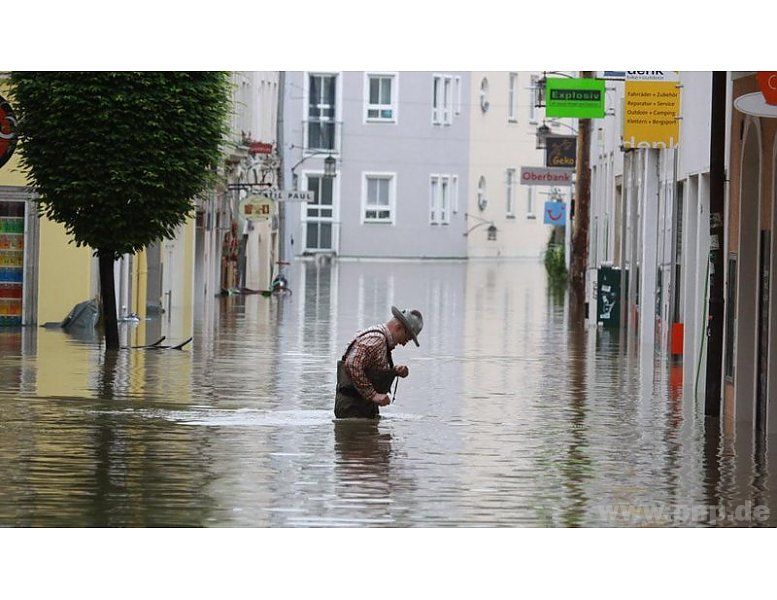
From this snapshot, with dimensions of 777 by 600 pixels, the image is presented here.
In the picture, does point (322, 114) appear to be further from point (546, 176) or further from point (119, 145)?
point (119, 145)

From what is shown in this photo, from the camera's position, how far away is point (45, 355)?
24.8m

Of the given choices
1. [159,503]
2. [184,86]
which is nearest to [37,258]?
[184,86]

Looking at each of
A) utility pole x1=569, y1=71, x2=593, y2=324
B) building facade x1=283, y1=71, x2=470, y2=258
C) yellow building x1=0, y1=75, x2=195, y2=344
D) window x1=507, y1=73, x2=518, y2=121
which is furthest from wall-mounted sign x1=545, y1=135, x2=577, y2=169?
window x1=507, y1=73, x2=518, y2=121

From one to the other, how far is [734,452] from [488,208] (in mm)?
73700

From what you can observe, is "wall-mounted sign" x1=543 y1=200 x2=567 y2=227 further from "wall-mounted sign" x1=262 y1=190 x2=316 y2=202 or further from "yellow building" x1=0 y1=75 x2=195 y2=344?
"yellow building" x1=0 y1=75 x2=195 y2=344

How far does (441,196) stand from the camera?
86.7 metres

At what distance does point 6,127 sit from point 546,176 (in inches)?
1245

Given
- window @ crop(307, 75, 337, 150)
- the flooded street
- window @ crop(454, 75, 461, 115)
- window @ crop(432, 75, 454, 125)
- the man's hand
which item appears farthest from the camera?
window @ crop(454, 75, 461, 115)

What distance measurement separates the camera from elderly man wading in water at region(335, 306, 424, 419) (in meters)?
16.1

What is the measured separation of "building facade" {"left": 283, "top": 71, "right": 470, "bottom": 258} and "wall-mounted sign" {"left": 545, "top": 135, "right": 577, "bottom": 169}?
27.5 meters

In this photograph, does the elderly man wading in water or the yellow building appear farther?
the yellow building

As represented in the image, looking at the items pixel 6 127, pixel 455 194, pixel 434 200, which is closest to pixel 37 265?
pixel 6 127

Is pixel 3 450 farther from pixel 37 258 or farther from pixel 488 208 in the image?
pixel 488 208

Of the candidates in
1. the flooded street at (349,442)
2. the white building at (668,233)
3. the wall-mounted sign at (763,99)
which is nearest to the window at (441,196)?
the white building at (668,233)
